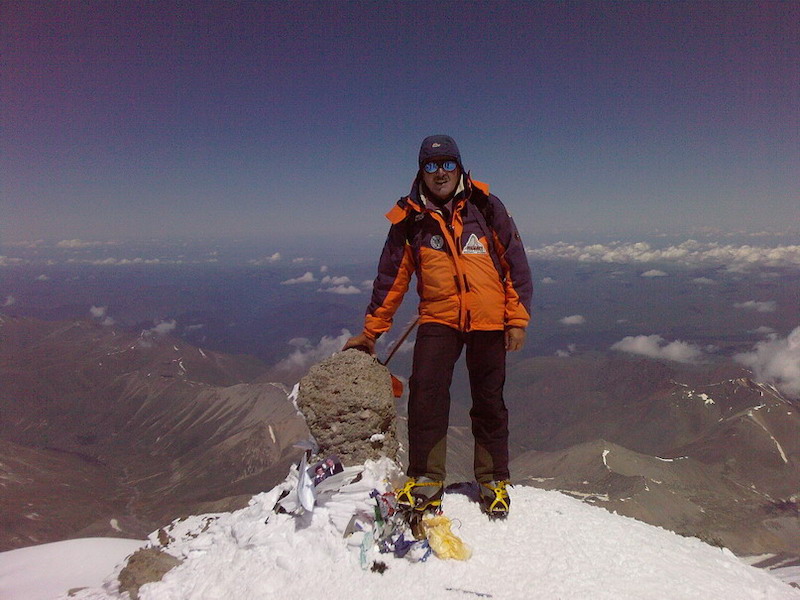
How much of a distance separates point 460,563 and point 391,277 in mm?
4129

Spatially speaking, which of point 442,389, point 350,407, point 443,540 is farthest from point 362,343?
point 443,540

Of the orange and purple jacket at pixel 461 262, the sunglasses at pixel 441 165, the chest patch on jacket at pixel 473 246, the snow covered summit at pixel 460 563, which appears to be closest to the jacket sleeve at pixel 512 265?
the orange and purple jacket at pixel 461 262

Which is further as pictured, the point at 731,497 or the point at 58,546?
the point at 731,497

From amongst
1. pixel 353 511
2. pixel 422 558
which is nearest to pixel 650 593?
pixel 422 558

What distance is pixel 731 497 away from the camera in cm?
13612

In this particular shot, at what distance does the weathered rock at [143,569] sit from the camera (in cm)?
589

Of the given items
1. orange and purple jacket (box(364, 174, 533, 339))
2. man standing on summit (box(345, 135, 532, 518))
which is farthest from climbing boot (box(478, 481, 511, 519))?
orange and purple jacket (box(364, 174, 533, 339))

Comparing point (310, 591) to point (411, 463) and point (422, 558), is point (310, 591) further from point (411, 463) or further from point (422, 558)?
point (411, 463)

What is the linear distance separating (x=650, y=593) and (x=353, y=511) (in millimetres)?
3995

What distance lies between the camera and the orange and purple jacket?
240 inches

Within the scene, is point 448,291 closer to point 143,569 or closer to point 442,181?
point 442,181

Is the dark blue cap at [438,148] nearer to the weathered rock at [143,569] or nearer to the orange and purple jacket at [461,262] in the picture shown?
the orange and purple jacket at [461,262]

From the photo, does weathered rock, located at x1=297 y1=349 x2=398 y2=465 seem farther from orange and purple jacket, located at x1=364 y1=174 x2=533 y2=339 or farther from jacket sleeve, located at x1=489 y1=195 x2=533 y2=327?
jacket sleeve, located at x1=489 y1=195 x2=533 y2=327

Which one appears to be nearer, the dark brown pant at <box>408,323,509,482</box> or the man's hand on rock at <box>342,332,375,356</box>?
the dark brown pant at <box>408,323,509,482</box>
